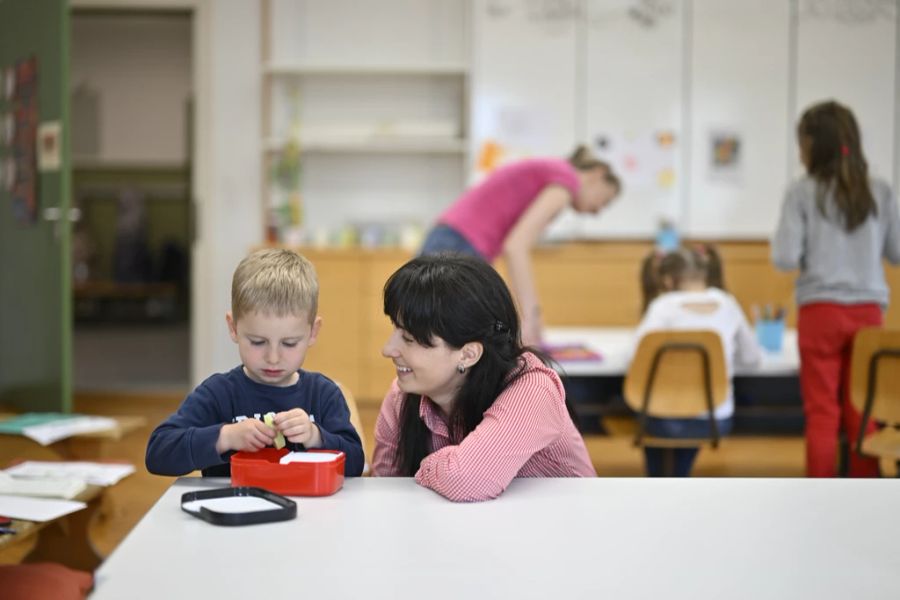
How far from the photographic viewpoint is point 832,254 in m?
3.15

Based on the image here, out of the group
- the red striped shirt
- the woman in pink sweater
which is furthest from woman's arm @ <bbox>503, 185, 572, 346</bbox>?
the red striped shirt

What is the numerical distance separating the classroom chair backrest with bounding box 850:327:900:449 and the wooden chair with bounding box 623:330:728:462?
376mm

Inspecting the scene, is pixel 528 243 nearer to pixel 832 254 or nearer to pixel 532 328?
pixel 532 328

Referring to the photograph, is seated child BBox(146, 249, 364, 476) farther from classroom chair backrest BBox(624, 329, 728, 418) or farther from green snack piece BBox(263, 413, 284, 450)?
classroom chair backrest BBox(624, 329, 728, 418)

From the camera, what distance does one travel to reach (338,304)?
5410 mm

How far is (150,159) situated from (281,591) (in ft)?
29.7

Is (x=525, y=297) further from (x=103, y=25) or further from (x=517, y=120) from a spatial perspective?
(x=103, y=25)

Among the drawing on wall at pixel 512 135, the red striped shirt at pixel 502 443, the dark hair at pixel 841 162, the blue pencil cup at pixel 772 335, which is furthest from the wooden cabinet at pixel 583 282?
the red striped shirt at pixel 502 443

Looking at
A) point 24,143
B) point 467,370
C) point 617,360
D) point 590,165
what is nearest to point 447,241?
point 590,165

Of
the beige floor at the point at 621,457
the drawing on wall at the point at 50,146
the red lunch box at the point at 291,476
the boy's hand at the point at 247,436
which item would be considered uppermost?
the drawing on wall at the point at 50,146

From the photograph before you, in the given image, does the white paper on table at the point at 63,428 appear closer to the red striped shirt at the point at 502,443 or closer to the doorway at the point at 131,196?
the red striped shirt at the point at 502,443

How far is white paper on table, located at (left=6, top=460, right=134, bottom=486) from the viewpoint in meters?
2.17

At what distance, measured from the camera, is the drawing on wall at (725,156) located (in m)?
5.74

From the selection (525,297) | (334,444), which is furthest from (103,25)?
(334,444)
